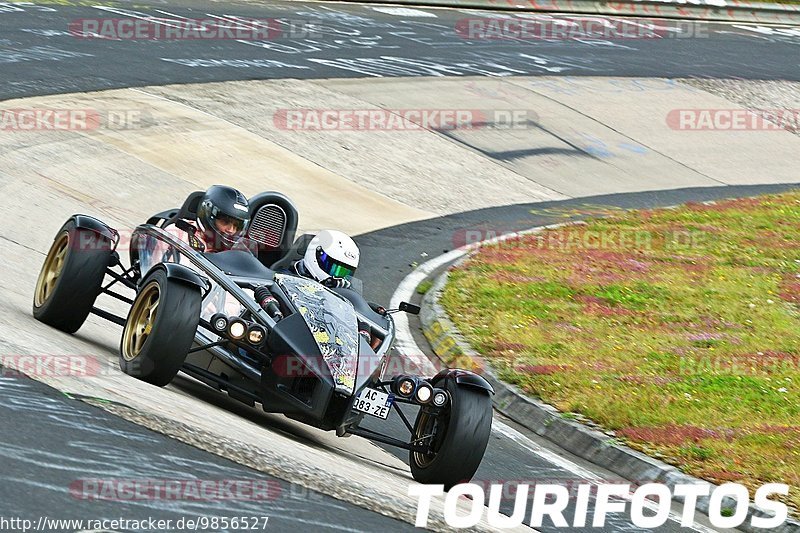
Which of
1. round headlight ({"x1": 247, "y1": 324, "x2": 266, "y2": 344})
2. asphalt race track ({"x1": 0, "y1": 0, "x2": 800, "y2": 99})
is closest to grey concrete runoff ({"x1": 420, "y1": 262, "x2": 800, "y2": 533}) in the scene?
round headlight ({"x1": 247, "y1": 324, "x2": 266, "y2": 344})

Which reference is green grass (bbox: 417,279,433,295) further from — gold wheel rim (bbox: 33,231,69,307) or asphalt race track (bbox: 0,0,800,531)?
gold wheel rim (bbox: 33,231,69,307)

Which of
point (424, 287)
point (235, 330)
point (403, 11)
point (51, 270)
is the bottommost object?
point (424, 287)

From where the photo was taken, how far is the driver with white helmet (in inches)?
348

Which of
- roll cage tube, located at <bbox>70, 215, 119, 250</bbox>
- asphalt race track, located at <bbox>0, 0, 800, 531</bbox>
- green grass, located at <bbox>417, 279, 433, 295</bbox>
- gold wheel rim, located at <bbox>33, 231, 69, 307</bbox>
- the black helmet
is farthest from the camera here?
green grass, located at <bbox>417, 279, 433, 295</bbox>

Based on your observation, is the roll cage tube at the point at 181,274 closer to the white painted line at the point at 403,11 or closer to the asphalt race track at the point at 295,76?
the asphalt race track at the point at 295,76

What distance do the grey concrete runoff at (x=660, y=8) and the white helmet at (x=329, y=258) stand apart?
20.6m

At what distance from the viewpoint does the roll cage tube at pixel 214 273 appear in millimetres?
7945

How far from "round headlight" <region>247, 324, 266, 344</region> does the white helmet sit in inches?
47.2

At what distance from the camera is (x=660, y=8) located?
31.2 metres

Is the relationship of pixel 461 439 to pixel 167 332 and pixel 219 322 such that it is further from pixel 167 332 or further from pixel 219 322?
pixel 167 332

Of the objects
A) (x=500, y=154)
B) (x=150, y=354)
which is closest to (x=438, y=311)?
(x=150, y=354)

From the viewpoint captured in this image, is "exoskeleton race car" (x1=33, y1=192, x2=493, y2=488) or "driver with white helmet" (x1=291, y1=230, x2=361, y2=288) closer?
"exoskeleton race car" (x1=33, y1=192, x2=493, y2=488)

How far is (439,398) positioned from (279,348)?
100 cm

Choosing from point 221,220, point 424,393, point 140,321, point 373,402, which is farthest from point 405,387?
point 221,220
